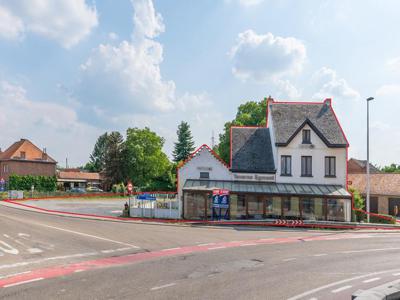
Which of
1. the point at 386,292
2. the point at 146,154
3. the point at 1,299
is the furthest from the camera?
the point at 146,154

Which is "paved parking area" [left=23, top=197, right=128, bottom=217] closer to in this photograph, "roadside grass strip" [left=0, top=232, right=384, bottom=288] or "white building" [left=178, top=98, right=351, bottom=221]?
"white building" [left=178, top=98, right=351, bottom=221]

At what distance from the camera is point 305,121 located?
3162cm

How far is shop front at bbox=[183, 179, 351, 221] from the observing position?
94.4ft

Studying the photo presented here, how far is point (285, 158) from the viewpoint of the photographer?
105 ft

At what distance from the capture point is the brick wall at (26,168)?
6377 centimetres

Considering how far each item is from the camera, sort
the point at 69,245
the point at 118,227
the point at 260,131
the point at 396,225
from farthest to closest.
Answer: the point at 260,131 < the point at 396,225 < the point at 118,227 < the point at 69,245

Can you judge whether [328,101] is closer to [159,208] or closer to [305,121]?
[305,121]

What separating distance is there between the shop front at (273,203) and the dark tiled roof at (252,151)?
287 cm

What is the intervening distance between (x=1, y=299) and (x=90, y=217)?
21.7 metres

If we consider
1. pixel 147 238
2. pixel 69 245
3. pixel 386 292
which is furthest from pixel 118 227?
pixel 386 292

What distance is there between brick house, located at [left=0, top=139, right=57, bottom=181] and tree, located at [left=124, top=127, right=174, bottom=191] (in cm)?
1745

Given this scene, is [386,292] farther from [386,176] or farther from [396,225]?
[386,176]

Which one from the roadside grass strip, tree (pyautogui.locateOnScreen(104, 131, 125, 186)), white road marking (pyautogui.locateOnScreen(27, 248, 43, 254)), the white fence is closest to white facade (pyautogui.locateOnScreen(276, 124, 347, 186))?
the white fence

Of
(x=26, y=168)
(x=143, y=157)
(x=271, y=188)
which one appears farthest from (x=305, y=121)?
(x=26, y=168)
